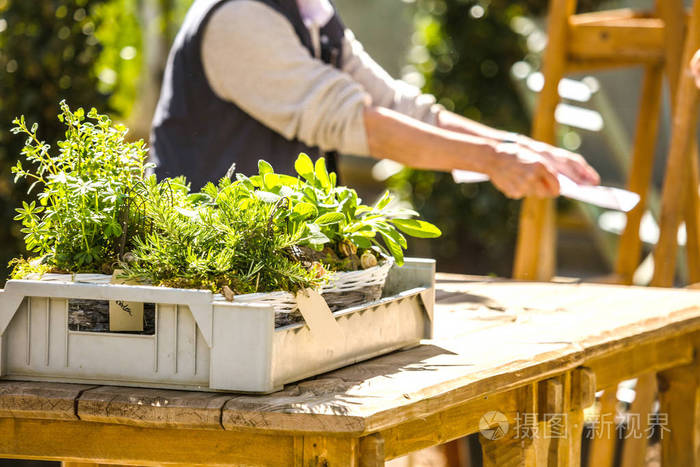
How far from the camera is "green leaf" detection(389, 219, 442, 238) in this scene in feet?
5.11

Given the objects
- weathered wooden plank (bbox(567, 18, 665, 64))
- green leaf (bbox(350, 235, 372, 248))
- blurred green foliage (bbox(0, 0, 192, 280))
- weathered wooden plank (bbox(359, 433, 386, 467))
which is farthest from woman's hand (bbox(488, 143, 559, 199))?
blurred green foliage (bbox(0, 0, 192, 280))

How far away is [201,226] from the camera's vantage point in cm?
134

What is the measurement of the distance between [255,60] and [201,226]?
901 mm

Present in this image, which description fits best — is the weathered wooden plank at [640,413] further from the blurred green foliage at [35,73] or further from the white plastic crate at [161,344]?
the blurred green foliage at [35,73]

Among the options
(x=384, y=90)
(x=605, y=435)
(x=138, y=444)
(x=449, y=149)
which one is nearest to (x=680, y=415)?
(x=605, y=435)

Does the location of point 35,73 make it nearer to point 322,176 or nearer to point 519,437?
point 322,176

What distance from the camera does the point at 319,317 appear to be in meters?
1.39

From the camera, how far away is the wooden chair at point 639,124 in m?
2.81

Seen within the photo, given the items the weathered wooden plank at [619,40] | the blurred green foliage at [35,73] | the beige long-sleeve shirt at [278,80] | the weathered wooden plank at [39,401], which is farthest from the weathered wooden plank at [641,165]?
the weathered wooden plank at [39,401]

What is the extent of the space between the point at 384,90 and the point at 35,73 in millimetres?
1508

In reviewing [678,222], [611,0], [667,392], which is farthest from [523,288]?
[611,0]

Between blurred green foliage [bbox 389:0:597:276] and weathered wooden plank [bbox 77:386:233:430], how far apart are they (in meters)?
4.38

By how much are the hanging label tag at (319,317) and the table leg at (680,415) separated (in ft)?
4.00

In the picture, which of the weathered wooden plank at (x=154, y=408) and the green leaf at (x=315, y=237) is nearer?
the weathered wooden plank at (x=154, y=408)
